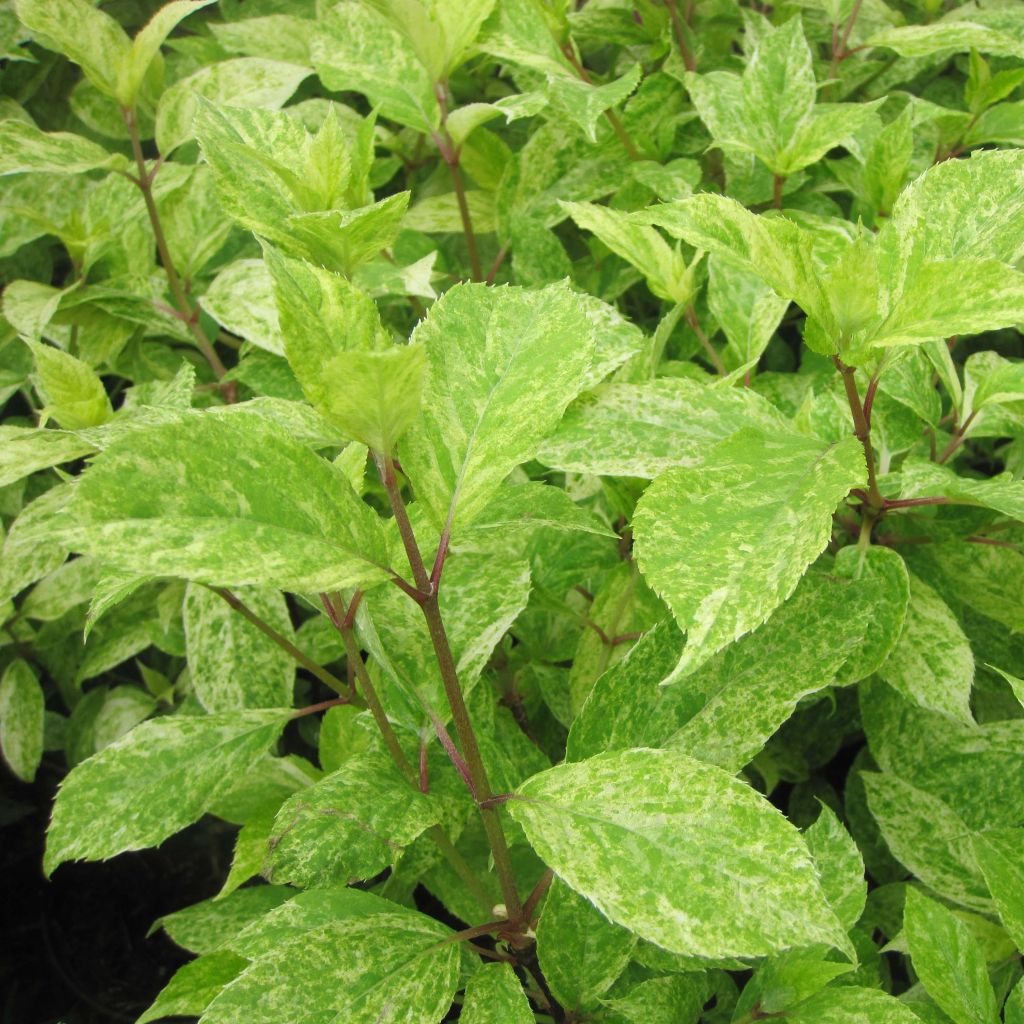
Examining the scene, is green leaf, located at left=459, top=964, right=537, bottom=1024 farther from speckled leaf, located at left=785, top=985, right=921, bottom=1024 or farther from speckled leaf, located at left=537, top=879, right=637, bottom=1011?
speckled leaf, located at left=785, top=985, right=921, bottom=1024

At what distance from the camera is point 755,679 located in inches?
27.0

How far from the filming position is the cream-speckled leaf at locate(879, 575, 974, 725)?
771 millimetres

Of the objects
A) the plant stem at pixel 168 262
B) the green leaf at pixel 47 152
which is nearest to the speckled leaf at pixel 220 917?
the plant stem at pixel 168 262

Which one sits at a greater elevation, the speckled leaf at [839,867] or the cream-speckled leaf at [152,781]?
the cream-speckled leaf at [152,781]

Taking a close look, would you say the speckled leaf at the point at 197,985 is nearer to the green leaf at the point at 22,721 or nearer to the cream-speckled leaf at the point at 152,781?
the cream-speckled leaf at the point at 152,781

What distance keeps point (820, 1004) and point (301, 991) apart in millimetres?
352

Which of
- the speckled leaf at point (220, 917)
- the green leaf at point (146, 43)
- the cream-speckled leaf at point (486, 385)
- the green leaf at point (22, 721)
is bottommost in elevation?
the green leaf at point (22, 721)

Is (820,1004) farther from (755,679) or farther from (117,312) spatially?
(117,312)

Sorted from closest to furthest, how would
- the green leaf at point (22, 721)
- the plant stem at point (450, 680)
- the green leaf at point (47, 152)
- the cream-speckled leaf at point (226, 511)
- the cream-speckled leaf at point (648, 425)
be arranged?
1. the cream-speckled leaf at point (226, 511)
2. the plant stem at point (450, 680)
3. the cream-speckled leaf at point (648, 425)
4. the green leaf at point (47, 152)
5. the green leaf at point (22, 721)

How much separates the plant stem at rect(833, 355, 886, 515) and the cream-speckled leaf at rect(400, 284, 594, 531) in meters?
0.18

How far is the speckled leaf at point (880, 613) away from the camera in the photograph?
0.72 meters

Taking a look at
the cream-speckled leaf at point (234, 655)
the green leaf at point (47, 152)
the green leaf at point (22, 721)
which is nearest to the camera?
the cream-speckled leaf at point (234, 655)

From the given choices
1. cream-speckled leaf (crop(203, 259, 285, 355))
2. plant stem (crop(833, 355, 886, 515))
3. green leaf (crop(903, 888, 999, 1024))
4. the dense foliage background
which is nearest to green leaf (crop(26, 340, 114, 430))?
the dense foliage background

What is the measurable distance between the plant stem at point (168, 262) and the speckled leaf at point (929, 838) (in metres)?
0.85
